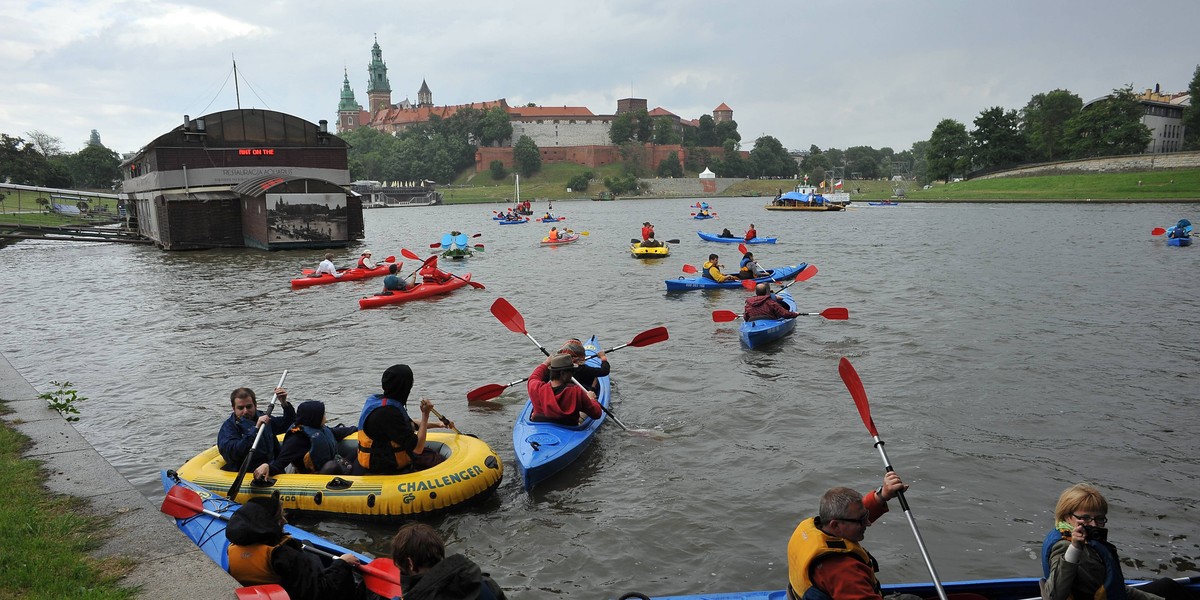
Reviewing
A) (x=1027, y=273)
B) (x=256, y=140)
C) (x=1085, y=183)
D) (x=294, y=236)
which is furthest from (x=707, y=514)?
(x=1085, y=183)

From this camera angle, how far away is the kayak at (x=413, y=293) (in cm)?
2002

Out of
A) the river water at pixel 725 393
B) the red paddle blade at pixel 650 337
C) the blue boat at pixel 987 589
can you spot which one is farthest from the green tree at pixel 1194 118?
the blue boat at pixel 987 589

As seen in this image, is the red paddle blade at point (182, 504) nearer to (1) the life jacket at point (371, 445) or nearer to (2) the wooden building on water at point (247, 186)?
(1) the life jacket at point (371, 445)

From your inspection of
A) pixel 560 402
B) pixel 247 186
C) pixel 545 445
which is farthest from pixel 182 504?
pixel 247 186

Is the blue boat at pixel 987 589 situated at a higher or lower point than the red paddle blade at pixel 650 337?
lower

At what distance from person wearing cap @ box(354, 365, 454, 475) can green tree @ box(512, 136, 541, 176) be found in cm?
13620

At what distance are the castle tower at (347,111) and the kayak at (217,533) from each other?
195515mm

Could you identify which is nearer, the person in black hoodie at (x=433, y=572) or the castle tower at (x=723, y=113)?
the person in black hoodie at (x=433, y=572)

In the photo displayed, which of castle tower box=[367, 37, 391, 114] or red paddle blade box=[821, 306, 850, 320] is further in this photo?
castle tower box=[367, 37, 391, 114]

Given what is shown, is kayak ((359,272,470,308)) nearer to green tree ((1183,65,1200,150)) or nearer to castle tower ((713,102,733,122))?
green tree ((1183,65,1200,150))

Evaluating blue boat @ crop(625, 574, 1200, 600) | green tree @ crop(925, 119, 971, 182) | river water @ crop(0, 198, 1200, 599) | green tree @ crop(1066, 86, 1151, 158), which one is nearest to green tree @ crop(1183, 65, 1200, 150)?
green tree @ crop(1066, 86, 1151, 158)

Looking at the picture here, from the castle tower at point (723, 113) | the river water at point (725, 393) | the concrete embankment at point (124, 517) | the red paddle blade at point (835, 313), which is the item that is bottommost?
the river water at point (725, 393)

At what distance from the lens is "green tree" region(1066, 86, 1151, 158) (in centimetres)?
8062

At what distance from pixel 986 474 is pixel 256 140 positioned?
138 feet
